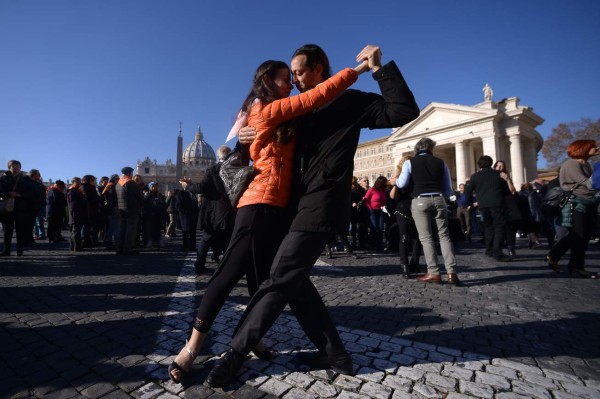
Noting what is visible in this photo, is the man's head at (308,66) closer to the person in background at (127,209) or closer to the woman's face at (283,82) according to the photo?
the woman's face at (283,82)

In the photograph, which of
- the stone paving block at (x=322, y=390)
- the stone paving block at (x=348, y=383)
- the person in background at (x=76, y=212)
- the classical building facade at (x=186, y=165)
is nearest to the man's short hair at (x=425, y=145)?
the stone paving block at (x=348, y=383)

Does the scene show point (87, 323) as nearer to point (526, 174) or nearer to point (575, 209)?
point (575, 209)

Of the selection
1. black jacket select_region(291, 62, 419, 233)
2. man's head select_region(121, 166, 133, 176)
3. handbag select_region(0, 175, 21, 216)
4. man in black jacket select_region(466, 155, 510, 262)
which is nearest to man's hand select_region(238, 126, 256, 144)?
black jacket select_region(291, 62, 419, 233)

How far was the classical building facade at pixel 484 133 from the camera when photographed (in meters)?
38.5

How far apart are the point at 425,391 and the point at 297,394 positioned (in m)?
0.67

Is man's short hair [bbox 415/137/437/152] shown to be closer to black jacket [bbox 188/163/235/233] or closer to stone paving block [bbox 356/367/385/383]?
black jacket [bbox 188/163/235/233]

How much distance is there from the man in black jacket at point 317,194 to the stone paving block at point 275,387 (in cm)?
18

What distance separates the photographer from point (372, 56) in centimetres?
175

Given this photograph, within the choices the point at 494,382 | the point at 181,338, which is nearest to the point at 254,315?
the point at 181,338

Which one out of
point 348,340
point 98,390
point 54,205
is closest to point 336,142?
point 348,340

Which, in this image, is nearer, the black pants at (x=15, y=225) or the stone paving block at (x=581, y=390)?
the stone paving block at (x=581, y=390)

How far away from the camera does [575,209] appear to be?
4.68 meters

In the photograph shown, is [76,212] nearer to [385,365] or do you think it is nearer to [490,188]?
[385,365]

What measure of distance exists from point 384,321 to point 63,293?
149 inches
